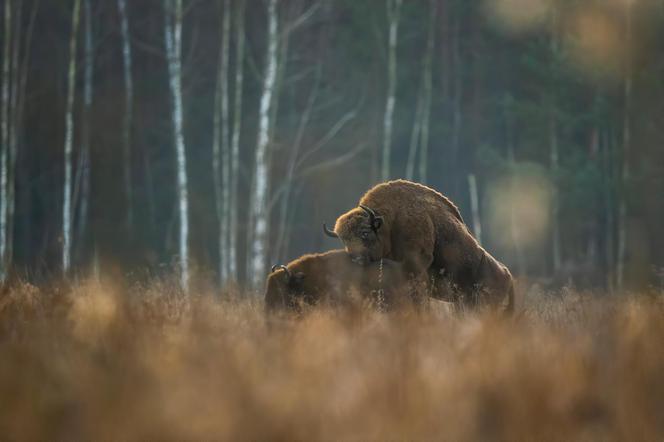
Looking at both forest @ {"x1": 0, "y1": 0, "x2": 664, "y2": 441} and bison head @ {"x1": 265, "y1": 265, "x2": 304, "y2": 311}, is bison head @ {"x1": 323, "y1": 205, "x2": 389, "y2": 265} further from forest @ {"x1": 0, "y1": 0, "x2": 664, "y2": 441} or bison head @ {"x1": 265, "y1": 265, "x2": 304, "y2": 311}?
bison head @ {"x1": 265, "y1": 265, "x2": 304, "y2": 311}

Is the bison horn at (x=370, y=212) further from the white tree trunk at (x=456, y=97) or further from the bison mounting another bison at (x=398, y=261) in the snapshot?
the white tree trunk at (x=456, y=97)

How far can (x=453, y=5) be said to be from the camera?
33.8m

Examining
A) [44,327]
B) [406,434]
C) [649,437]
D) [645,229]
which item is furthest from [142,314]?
[645,229]

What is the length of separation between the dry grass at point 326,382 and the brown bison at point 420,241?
253cm

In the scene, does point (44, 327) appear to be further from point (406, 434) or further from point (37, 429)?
point (406, 434)

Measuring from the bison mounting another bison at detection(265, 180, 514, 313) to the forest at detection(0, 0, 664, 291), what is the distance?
56.8 feet

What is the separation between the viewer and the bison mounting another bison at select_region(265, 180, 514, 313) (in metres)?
8.57

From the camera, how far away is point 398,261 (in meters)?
8.82

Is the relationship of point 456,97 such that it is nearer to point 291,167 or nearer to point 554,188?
point 554,188

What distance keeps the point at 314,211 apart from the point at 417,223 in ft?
83.2

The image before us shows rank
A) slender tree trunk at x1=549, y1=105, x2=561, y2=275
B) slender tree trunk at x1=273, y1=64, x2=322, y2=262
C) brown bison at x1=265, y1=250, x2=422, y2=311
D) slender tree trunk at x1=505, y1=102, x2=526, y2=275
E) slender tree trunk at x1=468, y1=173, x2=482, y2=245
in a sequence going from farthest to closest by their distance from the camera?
slender tree trunk at x1=468, y1=173, x2=482, y2=245 → slender tree trunk at x1=505, y1=102, x2=526, y2=275 → slender tree trunk at x1=549, y1=105, x2=561, y2=275 → slender tree trunk at x1=273, y1=64, x2=322, y2=262 → brown bison at x1=265, y1=250, x2=422, y2=311

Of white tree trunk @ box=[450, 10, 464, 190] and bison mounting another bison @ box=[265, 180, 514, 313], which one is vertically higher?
white tree trunk @ box=[450, 10, 464, 190]

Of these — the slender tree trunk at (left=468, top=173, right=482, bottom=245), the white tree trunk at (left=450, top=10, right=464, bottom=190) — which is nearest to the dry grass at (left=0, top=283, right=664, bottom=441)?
the slender tree trunk at (left=468, top=173, right=482, bottom=245)

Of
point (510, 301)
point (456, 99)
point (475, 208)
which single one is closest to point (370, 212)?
point (510, 301)
